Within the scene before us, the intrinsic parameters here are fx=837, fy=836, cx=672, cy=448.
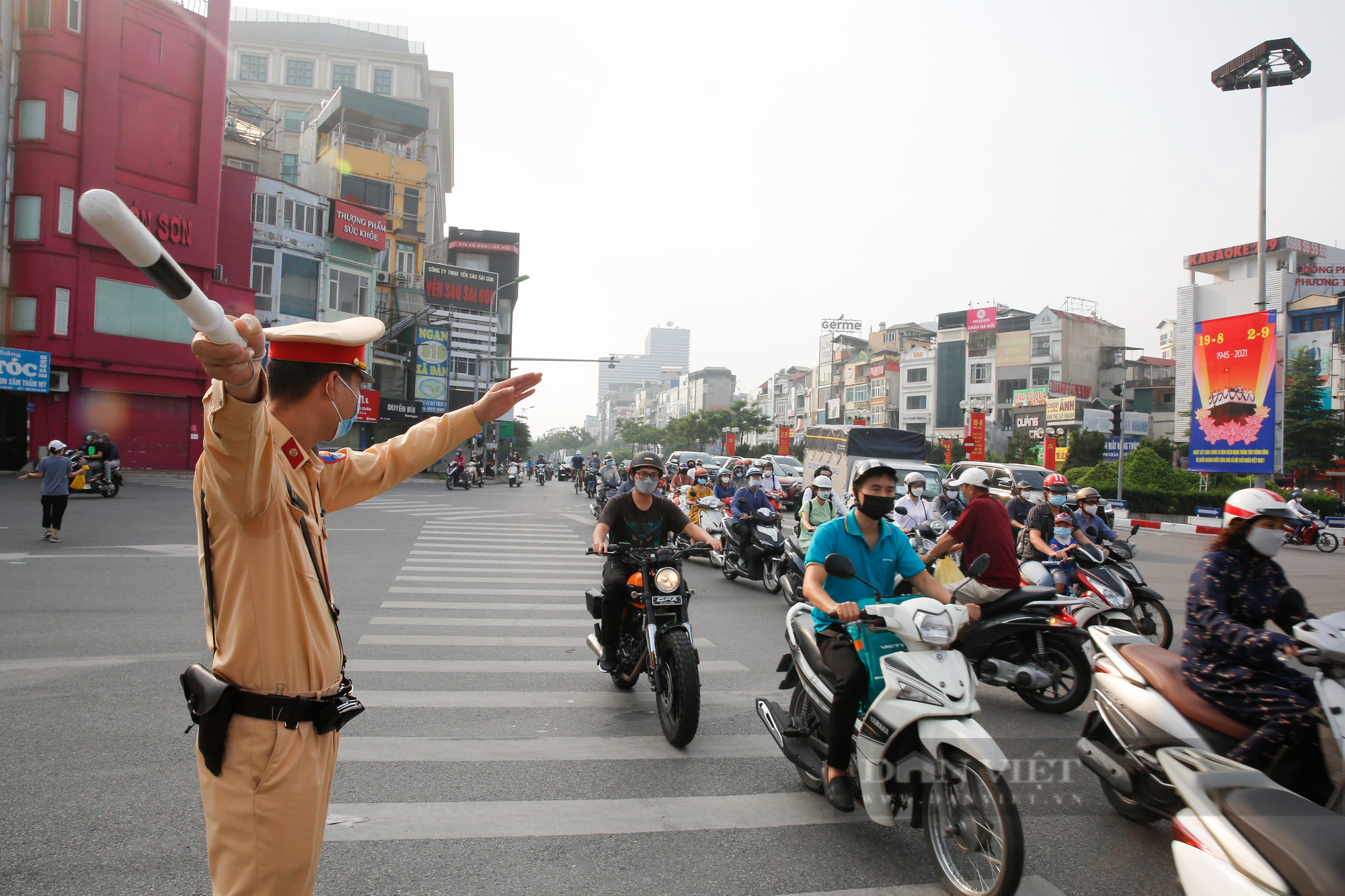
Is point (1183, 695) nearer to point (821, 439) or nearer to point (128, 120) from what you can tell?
point (821, 439)

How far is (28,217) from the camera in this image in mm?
27859

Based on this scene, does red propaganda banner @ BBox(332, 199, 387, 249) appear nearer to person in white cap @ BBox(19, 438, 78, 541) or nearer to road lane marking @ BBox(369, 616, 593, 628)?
person in white cap @ BBox(19, 438, 78, 541)

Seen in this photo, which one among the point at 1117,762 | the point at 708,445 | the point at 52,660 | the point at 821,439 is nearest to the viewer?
the point at 1117,762

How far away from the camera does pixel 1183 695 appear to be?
3523mm

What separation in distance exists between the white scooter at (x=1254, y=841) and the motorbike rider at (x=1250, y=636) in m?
0.94

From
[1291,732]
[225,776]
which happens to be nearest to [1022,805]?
[1291,732]

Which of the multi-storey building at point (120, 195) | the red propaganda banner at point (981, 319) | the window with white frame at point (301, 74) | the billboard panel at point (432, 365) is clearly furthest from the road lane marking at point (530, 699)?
the window with white frame at point (301, 74)

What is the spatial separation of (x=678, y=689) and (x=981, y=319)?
225 feet

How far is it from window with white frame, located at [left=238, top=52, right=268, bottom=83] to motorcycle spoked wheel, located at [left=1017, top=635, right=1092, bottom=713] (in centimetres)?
7767

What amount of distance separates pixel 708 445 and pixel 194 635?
279ft

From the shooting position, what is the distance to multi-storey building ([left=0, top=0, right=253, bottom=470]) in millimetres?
27859

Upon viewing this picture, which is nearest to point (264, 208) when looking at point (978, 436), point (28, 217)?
point (28, 217)

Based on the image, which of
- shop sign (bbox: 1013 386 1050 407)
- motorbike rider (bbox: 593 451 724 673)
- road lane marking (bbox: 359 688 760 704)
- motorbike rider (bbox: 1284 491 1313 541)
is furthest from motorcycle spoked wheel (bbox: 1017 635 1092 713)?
shop sign (bbox: 1013 386 1050 407)

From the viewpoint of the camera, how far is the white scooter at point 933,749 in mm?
3020
